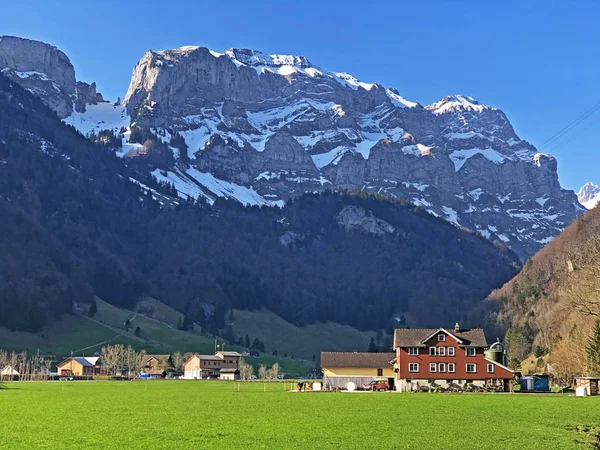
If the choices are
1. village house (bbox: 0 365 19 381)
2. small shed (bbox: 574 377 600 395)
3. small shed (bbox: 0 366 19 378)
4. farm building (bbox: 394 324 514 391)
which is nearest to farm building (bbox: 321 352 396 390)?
farm building (bbox: 394 324 514 391)

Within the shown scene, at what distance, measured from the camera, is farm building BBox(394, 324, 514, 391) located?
12356 centimetres

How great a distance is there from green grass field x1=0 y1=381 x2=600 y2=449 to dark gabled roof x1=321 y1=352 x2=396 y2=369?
64888mm

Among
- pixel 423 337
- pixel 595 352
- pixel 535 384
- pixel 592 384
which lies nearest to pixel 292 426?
pixel 592 384

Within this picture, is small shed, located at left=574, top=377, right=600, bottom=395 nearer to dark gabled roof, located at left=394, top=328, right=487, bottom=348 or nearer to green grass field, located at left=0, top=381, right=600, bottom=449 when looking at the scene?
dark gabled roof, located at left=394, top=328, right=487, bottom=348

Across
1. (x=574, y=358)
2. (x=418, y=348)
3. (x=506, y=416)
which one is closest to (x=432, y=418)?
(x=506, y=416)

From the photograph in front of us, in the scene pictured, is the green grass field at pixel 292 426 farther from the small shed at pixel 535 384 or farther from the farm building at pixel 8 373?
the farm building at pixel 8 373

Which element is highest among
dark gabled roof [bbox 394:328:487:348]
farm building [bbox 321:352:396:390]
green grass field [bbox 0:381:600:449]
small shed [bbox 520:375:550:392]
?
dark gabled roof [bbox 394:328:487:348]

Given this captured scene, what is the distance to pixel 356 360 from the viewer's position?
453 feet

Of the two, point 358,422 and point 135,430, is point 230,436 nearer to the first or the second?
point 135,430

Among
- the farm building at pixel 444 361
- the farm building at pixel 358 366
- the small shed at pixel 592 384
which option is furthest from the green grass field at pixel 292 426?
the farm building at pixel 358 366

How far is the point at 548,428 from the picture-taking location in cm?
4872

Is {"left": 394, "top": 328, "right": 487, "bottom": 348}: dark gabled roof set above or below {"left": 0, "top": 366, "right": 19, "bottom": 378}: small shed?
above

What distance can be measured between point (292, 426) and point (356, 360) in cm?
9134

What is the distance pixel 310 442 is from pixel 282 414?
62.0 ft
